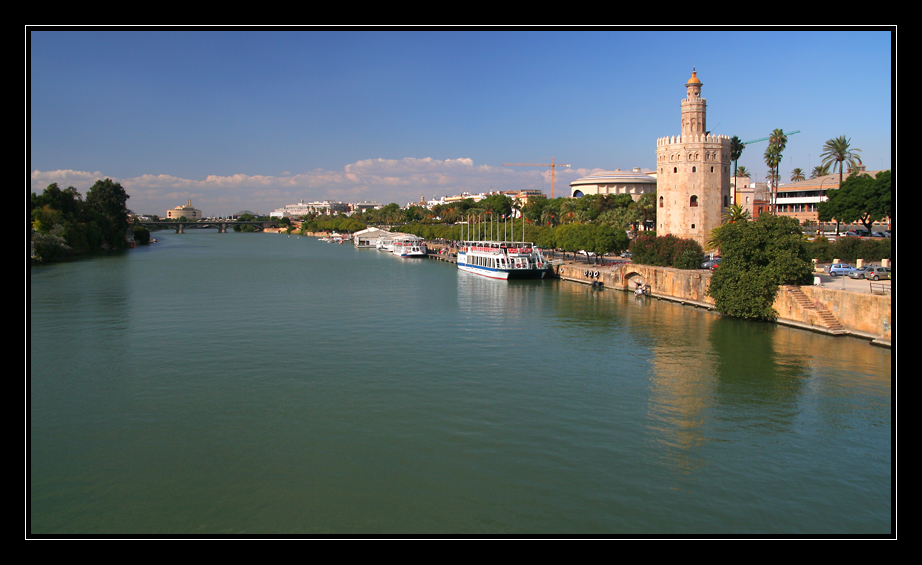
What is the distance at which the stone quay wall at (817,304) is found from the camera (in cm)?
2230

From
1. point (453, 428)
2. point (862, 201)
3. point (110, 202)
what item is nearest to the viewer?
point (453, 428)

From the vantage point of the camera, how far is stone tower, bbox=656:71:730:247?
44812mm

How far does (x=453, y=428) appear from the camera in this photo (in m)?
14.0

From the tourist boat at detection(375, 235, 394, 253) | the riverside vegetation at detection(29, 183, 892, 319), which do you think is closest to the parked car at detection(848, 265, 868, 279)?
the riverside vegetation at detection(29, 183, 892, 319)

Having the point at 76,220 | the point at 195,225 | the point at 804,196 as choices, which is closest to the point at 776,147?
the point at 804,196

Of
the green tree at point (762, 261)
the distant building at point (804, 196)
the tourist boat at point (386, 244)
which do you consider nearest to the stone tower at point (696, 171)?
the green tree at point (762, 261)

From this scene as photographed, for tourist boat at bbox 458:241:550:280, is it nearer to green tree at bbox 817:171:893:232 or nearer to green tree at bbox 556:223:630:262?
green tree at bbox 556:223:630:262

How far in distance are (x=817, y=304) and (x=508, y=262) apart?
2546 centimetres

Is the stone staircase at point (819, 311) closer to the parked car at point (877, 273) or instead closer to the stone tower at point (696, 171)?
the parked car at point (877, 273)

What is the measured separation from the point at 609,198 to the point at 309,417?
76304mm

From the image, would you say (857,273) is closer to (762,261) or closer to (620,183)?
(762,261)

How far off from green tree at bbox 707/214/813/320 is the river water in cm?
117

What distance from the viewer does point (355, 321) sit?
1116 inches
